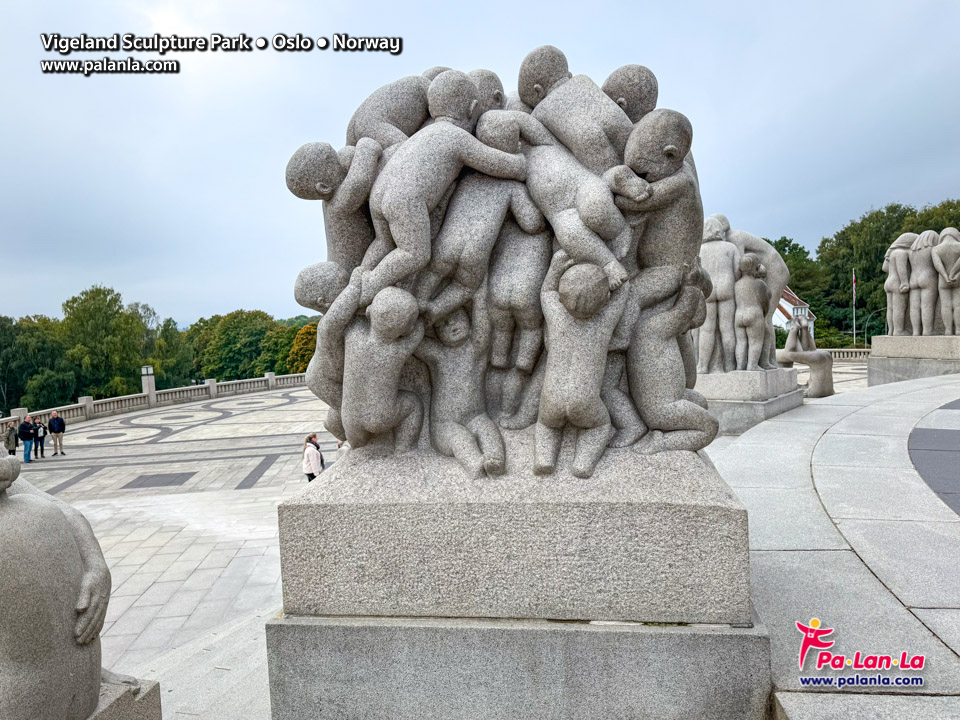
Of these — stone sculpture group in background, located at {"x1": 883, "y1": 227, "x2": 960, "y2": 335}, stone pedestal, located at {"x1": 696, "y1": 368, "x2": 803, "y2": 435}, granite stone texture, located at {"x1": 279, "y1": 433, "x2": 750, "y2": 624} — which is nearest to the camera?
granite stone texture, located at {"x1": 279, "y1": 433, "x2": 750, "y2": 624}

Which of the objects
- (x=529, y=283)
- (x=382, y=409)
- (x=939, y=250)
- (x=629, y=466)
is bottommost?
(x=629, y=466)

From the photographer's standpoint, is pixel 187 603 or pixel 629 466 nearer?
pixel 629 466

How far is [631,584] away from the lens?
2.51 m

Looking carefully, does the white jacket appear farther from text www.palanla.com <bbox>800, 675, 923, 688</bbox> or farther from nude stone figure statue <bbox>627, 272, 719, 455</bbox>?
text www.palanla.com <bbox>800, 675, 923, 688</bbox>

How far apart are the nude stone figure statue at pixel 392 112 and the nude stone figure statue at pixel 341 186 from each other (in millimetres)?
135

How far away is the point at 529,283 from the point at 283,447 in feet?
46.4

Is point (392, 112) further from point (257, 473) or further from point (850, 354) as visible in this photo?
point (850, 354)

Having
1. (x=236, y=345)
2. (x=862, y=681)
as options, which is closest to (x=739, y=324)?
(x=862, y=681)

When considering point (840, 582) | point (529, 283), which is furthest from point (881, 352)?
point (529, 283)

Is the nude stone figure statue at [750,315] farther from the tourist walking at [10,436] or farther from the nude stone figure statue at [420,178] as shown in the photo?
the tourist walking at [10,436]

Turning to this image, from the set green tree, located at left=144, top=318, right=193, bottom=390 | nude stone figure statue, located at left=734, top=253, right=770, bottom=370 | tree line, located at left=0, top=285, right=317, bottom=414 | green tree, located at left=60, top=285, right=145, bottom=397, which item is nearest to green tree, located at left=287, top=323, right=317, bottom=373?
tree line, located at left=0, top=285, right=317, bottom=414

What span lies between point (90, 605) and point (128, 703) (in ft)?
1.64

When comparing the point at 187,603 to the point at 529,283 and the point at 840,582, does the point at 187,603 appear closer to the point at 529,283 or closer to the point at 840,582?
the point at 529,283

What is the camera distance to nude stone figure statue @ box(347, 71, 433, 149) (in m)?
2.94
